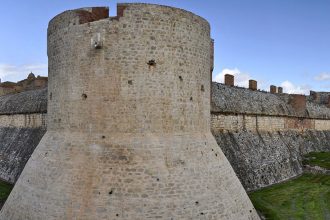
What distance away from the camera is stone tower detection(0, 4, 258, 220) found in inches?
429

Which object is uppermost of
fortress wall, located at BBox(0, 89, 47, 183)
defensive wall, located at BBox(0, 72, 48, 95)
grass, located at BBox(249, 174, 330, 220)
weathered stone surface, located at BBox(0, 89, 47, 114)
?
defensive wall, located at BBox(0, 72, 48, 95)

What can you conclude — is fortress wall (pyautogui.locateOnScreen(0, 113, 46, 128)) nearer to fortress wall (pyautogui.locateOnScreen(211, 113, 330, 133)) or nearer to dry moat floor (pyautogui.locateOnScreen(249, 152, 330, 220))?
fortress wall (pyautogui.locateOnScreen(211, 113, 330, 133))

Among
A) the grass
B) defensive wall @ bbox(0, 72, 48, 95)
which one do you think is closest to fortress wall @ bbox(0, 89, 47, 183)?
defensive wall @ bbox(0, 72, 48, 95)

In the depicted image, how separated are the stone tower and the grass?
5.52 m

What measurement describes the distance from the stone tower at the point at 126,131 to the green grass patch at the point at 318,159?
19.0m

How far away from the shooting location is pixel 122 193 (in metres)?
10.7

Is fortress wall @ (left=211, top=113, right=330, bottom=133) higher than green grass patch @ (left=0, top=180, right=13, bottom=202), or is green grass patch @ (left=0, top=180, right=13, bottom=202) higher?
fortress wall @ (left=211, top=113, right=330, bottom=133)

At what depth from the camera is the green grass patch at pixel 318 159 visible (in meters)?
29.2

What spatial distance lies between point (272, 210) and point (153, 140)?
9.15m

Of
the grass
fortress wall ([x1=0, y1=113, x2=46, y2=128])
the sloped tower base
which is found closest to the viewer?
the sloped tower base

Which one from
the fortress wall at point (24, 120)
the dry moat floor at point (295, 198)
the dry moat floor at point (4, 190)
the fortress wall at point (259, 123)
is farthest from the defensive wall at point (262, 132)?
the dry moat floor at point (4, 190)

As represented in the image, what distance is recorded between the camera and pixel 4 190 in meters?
20.5

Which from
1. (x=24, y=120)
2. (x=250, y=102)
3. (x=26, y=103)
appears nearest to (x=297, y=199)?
(x=250, y=102)

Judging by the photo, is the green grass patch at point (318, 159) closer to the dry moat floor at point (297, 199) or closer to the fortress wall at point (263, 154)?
the fortress wall at point (263, 154)
